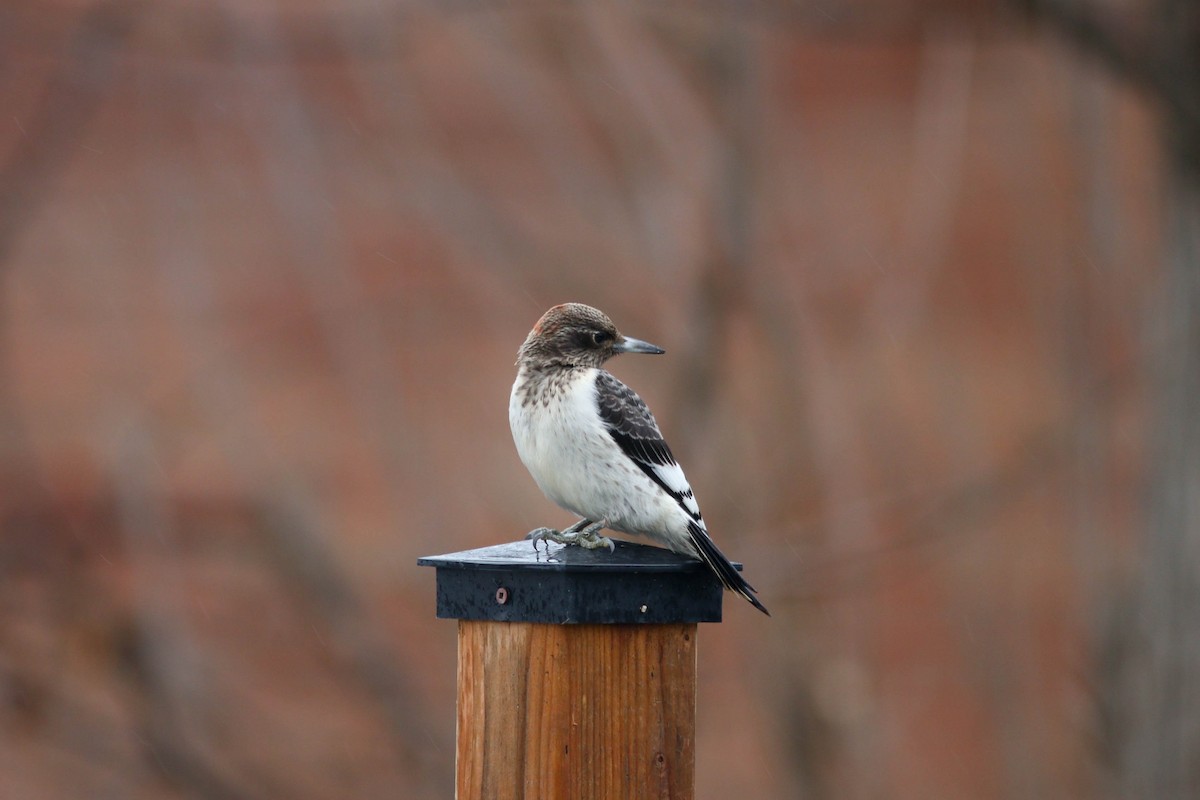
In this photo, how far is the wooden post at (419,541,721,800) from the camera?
97.5 inches

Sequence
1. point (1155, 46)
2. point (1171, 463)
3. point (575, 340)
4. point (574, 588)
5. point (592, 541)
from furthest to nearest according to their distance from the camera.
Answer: point (1171, 463), point (1155, 46), point (575, 340), point (592, 541), point (574, 588)

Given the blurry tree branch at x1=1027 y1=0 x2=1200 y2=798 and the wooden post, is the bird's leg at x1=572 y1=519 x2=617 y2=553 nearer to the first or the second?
the wooden post

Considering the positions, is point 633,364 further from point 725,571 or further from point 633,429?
point 725,571

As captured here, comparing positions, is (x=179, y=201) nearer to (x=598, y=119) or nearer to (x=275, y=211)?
(x=275, y=211)

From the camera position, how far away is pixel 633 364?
10219 millimetres

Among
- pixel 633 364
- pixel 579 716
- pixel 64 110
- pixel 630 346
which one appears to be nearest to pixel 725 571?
pixel 579 716

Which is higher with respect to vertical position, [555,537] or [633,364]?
[633,364]

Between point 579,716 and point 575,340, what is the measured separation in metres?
1.40

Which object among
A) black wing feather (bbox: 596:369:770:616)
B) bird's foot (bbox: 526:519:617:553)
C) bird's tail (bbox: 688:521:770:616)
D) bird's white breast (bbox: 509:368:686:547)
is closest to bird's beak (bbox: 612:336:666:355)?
black wing feather (bbox: 596:369:770:616)

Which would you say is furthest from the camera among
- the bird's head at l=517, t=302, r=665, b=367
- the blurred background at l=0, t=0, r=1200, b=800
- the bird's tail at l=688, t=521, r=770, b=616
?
the blurred background at l=0, t=0, r=1200, b=800

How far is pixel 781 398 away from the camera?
794 centimetres

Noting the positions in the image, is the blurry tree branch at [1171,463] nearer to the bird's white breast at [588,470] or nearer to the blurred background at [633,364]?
the blurred background at [633,364]

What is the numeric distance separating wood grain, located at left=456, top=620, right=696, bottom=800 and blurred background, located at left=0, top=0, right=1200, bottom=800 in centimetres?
469

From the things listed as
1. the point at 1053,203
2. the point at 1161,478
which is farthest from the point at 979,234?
the point at 1161,478
